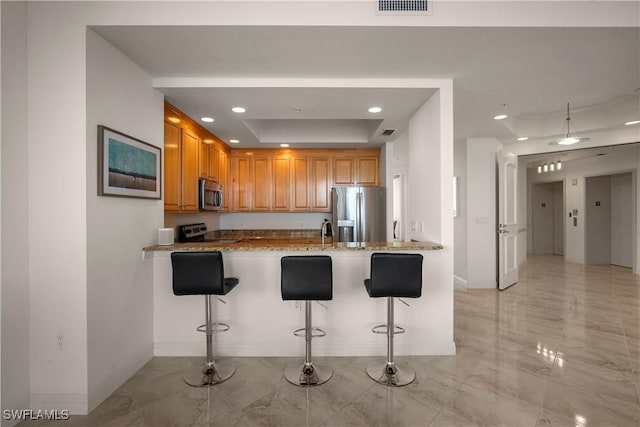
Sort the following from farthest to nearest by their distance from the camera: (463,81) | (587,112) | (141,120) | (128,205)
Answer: (587,112)
(463,81)
(141,120)
(128,205)

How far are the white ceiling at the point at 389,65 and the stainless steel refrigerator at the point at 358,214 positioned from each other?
1152 millimetres

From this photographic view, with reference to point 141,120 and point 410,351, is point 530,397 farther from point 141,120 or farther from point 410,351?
point 141,120

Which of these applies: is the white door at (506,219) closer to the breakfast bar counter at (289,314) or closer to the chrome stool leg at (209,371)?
the breakfast bar counter at (289,314)

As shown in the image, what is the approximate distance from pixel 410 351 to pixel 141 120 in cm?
316

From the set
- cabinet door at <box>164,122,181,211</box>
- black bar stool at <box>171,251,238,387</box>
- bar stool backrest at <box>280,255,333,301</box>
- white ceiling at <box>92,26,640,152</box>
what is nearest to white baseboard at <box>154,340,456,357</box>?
black bar stool at <box>171,251,238,387</box>

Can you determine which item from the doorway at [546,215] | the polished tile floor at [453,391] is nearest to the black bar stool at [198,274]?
the polished tile floor at [453,391]

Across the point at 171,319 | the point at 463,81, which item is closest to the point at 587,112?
the point at 463,81

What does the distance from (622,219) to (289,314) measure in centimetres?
797

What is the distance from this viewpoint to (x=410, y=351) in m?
2.68

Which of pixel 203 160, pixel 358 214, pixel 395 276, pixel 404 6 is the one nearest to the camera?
pixel 404 6

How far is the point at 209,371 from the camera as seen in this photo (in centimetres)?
235

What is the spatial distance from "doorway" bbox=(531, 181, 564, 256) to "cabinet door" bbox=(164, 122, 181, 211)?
9337mm

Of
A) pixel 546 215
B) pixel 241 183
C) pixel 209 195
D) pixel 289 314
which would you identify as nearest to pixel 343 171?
pixel 241 183

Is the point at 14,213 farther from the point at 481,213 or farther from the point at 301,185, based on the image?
the point at 481,213
